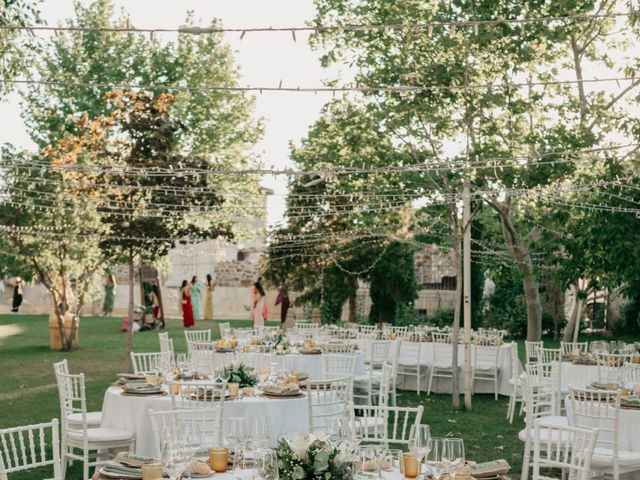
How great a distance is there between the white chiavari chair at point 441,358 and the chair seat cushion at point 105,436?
23.4ft

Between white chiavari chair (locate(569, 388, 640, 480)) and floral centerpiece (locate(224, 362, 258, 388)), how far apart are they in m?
2.73

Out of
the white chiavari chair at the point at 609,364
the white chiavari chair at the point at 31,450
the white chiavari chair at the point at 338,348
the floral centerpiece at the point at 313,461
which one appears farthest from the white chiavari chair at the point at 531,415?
the white chiavari chair at the point at 31,450

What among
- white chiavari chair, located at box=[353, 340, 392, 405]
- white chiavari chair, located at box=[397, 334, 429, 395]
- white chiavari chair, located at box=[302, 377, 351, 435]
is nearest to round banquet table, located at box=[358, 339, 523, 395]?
white chiavari chair, located at box=[397, 334, 429, 395]

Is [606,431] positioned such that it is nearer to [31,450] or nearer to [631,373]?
[631,373]

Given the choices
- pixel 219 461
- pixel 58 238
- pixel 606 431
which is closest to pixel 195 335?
pixel 58 238

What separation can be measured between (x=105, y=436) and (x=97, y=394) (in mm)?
5285

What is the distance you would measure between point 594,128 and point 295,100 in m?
8.34

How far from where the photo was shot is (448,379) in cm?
1485

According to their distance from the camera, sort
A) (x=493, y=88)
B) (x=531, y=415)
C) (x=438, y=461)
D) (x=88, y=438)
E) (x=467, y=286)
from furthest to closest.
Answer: (x=493, y=88), (x=467, y=286), (x=88, y=438), (x=531, y=415), (x=438, y=461)

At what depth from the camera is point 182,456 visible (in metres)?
4.56

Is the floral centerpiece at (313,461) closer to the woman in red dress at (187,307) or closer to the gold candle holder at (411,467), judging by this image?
the gold candle holder at (411,467)

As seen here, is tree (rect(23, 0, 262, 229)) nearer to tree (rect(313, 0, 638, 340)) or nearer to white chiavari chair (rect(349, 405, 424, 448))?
tree (rect(313, 0, 638, 340))

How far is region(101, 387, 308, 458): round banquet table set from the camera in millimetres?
7797

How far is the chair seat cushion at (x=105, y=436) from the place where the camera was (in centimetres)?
782
